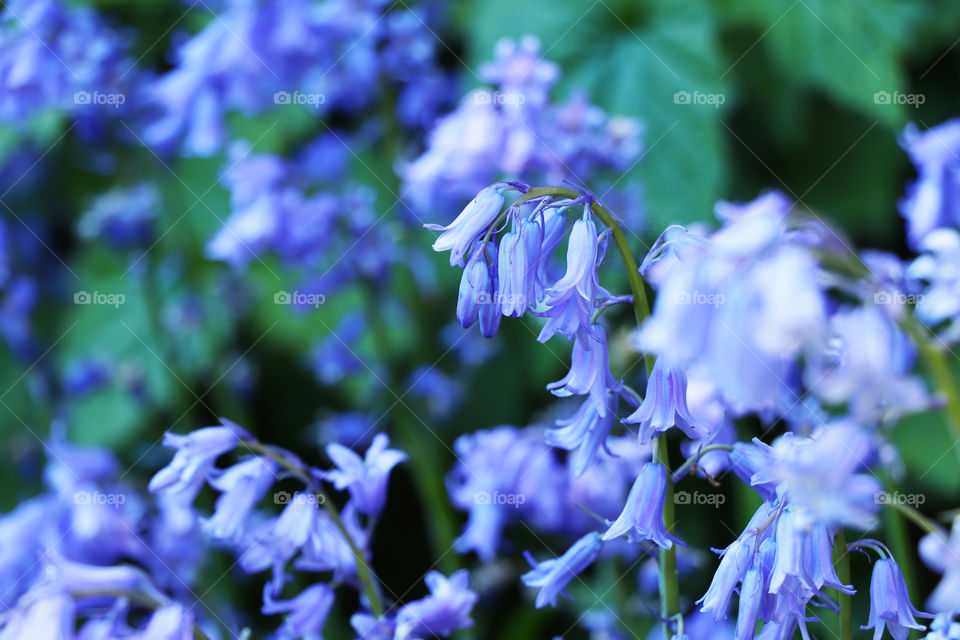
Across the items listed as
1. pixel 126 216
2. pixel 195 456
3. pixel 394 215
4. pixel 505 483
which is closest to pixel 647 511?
pixel 195 456

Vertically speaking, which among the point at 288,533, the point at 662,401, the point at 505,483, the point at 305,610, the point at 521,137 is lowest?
the point at 505,483

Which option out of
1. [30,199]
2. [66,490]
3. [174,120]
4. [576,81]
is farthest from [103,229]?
[576,81]

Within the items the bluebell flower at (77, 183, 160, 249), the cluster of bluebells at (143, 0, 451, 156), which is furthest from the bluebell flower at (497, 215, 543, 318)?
the bluebell flower at (77, 183, 160, 249)

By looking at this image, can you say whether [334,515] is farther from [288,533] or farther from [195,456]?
[195,456]

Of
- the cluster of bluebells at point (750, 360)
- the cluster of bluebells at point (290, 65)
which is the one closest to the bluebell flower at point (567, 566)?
the cluster of bluebells at point (750, 360)

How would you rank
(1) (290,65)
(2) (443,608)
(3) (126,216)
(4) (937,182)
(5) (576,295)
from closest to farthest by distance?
(5) (576,295) → (2) (443,608) → (4) (937,182) → (1) (290,65) → (3) (126,216)

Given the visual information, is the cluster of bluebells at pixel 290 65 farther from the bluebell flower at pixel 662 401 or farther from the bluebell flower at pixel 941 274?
the bluebell flower at pixel 662 401
